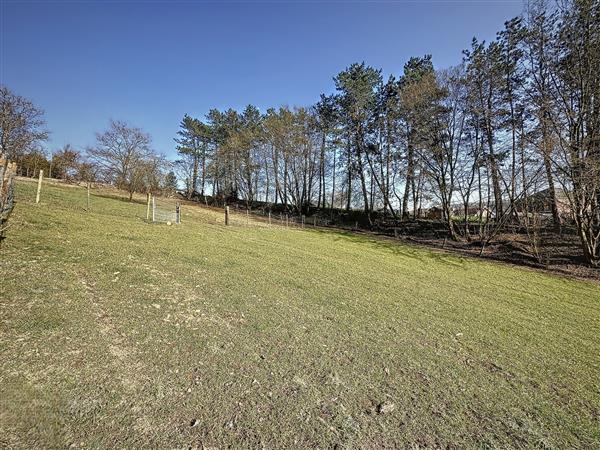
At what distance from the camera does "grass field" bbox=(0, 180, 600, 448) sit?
87.9 inches

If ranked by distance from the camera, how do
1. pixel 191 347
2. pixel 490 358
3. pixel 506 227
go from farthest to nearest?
1. pixel 506 227
2. pixel 490 358
3. pixel 191 347

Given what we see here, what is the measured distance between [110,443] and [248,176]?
1502 inches

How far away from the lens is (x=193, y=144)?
4309 cm

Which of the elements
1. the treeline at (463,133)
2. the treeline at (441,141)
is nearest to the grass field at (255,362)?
the treeline at (441,141)

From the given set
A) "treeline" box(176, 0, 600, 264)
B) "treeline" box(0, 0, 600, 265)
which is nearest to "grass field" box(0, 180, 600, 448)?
"treeline" box(0, 0, 600, 265)

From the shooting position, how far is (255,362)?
3141mm

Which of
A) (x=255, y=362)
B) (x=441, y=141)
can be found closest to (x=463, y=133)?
(x=441, y=141)

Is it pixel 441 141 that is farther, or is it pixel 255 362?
pixel 441 141

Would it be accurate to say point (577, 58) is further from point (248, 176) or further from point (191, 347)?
point (248, 176)

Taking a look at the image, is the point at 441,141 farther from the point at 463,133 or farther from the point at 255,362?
the point at 255,362

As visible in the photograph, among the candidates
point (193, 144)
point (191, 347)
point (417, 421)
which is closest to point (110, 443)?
point (191, 347)

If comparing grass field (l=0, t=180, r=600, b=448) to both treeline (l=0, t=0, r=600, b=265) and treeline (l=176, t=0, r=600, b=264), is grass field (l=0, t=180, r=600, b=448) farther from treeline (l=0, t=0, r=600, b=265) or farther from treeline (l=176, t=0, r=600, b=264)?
treeline (l=176, t=0, r=600, b=264)

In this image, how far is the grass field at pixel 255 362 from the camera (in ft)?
7.32

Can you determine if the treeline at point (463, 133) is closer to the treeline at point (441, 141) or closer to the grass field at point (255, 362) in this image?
the treeline at point (441, 141)
